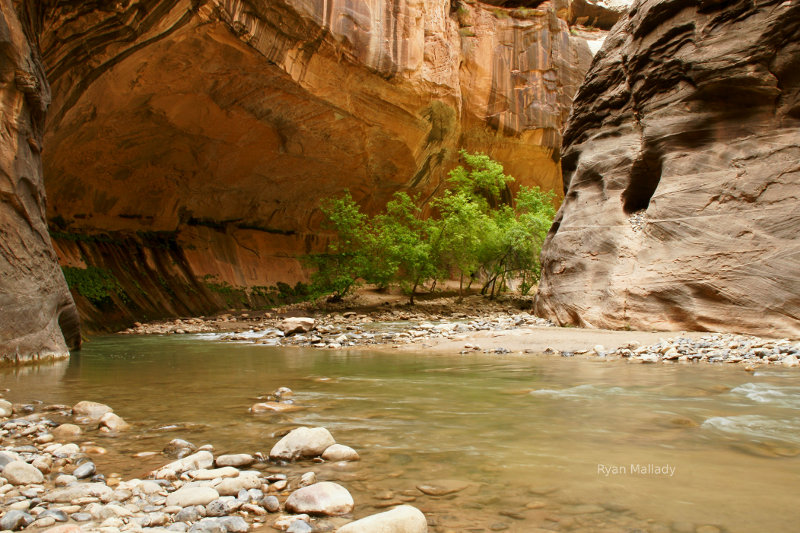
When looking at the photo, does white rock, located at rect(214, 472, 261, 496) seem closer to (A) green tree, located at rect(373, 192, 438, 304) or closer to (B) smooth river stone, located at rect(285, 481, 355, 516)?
(B) smooth river stone, located at rect(285, 481, 355, 516)

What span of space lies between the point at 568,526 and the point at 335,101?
15.6 meters

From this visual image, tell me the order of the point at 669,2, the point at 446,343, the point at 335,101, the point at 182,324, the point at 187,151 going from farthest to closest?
the point at 187,151
the point at 335,101
the point at 182,324
the point at 669,2
the point at 446,343

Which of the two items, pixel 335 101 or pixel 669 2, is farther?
pixel 335 101

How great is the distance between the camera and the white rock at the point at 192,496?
7.28ft

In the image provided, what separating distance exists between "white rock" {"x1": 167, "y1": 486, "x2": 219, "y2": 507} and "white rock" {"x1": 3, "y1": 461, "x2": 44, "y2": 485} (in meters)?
0.74

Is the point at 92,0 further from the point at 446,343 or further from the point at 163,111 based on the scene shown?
the point at 446,343

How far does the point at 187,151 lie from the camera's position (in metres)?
17.5

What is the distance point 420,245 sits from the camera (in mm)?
19359

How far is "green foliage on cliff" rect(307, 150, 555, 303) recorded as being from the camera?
1933cm

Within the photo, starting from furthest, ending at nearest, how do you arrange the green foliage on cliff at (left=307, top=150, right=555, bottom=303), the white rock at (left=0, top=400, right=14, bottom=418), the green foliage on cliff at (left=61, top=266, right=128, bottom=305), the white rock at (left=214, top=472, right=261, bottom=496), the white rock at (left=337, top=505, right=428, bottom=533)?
the green foliage on cliff at (left=307, top=150, right=555, bottom=303) → the green foliage on cliff at (left=61, top=266, right=128, bottom=305) → the white rock at (left=0, top=400, right=14, bottom=418) → the white rock at (left=214, top=472, right=261, bottom=496) → the white rock at (left=337, top=505, right=428, bottom=533)

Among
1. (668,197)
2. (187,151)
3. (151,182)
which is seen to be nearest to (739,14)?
(668,197)

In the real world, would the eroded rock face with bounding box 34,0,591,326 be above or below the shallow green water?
above

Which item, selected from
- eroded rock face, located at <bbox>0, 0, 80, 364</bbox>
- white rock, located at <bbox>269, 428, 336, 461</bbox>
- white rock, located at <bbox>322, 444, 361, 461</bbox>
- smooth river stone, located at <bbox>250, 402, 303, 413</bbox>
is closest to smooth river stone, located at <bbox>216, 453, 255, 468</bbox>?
white rock, located at <bbox>269, 428, 336, 461</bbox>

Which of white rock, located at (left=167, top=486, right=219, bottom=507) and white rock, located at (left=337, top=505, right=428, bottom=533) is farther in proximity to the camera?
white rock, located at (left=167, top=486, right=219, bottom=507)
